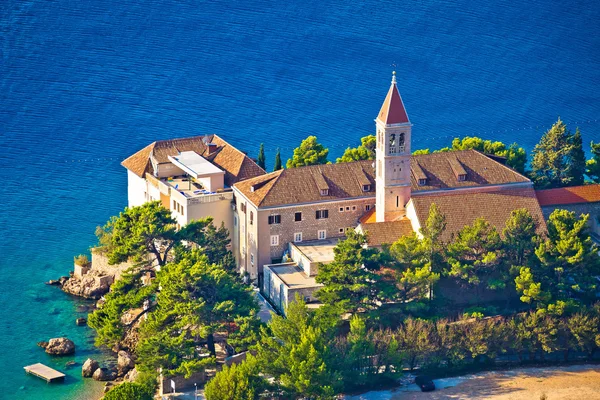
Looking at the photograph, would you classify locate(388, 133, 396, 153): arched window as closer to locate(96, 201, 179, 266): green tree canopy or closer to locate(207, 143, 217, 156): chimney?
locate(96, 201, 179, 266): green tree canopy

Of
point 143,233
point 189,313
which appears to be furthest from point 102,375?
point 143,233

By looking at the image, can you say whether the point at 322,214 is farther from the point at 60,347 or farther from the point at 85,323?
the point at 60,347

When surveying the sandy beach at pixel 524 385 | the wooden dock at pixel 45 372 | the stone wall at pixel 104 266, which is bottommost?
the sandy beach at pixel 524 385

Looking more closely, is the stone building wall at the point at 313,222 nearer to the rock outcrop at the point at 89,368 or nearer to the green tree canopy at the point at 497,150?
the green tree canopy at the point at 497,150

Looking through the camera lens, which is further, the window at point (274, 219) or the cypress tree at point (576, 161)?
the cypress tree at point (576, 161)

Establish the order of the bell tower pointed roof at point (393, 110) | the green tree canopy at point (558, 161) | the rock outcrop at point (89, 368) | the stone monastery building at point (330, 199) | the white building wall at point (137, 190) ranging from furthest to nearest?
1. the green tree canopy at point (558, 161)
2. the white building wall at point (137, 190)
3. the stone monastery building at point (330, 199)
4. the bell tower pointed roof at point (393, 110)
5. the rock outcrop at point (89, 368)

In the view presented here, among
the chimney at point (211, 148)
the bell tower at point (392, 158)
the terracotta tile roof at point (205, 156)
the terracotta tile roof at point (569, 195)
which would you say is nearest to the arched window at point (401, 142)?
the bell tower at point (392, 158)
